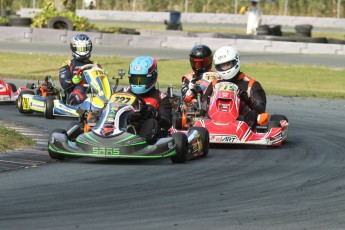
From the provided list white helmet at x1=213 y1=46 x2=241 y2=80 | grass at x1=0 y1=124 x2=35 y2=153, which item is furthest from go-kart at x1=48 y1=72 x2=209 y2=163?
white helmet at x1=213 y1=46 x2=241 y2=80

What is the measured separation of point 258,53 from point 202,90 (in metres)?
15.5

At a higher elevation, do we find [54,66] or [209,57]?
[209,57]

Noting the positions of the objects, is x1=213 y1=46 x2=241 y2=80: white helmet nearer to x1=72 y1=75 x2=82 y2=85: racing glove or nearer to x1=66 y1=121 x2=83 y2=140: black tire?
x1=66 y1=121 x2=83 y2=140: black tire

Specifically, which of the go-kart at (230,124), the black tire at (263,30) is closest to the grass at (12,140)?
the go-kart at (230,124)

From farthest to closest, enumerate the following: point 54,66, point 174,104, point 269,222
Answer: point 54,66 → point 174,104 → point 269,222

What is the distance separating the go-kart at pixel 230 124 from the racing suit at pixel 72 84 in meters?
2.76

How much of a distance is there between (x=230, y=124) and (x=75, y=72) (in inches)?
152

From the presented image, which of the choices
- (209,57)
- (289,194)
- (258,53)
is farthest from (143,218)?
(258,53)

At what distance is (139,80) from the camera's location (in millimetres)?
10883

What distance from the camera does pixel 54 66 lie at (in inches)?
941

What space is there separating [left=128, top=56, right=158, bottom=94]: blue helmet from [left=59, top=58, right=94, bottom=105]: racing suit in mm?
3631

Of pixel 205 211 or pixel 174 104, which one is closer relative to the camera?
pixel 205 211

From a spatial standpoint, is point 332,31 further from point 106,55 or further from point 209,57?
point 209,57

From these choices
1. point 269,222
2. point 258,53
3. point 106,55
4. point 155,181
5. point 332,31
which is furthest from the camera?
point 332,31
